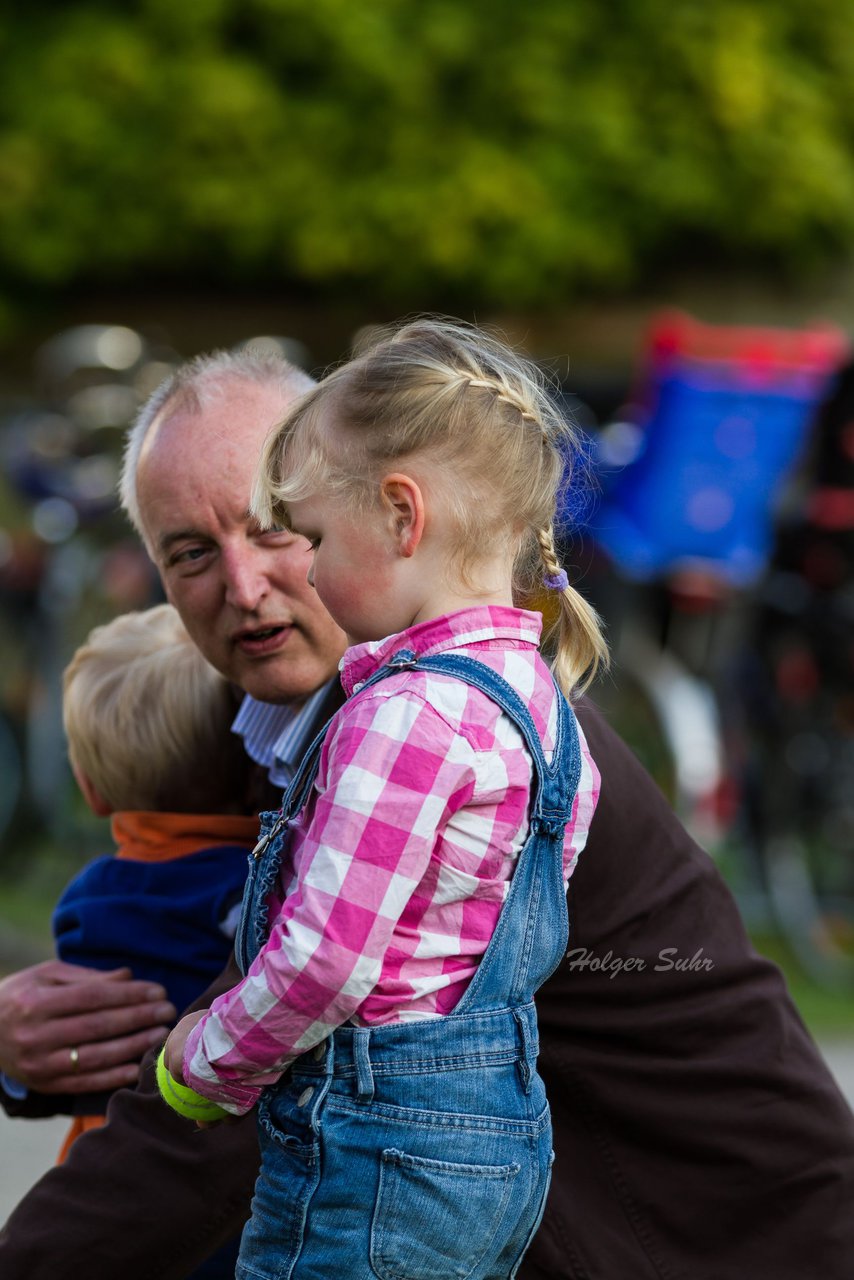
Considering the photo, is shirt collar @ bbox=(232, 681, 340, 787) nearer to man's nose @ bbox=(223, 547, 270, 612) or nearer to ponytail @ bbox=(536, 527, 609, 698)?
man's nose @ bbox=(223, 547, 270, 612)

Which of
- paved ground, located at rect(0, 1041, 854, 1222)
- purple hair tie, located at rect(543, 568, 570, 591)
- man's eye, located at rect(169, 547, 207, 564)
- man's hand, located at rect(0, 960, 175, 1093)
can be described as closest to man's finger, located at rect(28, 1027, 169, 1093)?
man's hand, located at rect(0, 960, 175, 1093)

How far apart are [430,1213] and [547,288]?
773 cm

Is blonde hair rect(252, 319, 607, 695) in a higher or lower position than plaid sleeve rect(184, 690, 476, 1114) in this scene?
higher

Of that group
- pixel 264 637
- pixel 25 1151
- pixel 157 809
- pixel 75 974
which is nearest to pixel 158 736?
pixel 157 809

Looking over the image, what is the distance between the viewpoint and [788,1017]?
78.5 inches

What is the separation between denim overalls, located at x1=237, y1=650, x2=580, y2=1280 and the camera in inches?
60.6

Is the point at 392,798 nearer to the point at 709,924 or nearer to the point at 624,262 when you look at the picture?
the point at 709,924

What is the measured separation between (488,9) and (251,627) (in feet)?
22.2

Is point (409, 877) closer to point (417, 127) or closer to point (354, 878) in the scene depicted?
point (354, 878)

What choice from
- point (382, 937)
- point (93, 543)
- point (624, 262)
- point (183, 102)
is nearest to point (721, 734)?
point (93, 543)

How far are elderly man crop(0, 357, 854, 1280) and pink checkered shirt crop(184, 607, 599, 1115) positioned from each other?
28cm

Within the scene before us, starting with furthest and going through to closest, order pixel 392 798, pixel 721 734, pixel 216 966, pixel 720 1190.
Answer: pixel 721 734
pixel 216 966
pixel 720 1190
pixel 392 798

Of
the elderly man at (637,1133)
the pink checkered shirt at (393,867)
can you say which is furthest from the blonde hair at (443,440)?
the elderly man at (637,1133)

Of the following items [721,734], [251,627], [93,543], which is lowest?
[721,734]
